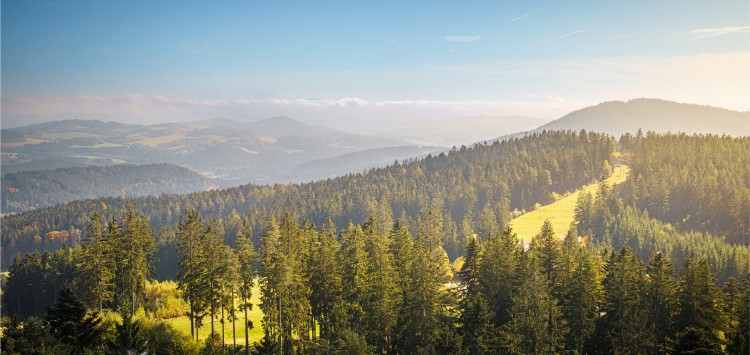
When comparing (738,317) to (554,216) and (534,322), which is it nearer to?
(534,322)

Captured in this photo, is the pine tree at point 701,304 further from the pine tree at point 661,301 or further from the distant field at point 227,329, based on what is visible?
the distant field at point 227,329

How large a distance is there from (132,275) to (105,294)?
3.89 meters

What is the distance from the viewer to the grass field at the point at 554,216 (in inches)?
5261

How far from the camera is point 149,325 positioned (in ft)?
157

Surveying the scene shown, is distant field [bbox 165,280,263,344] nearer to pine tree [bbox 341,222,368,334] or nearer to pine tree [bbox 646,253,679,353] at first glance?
pine tree [bbox 341,222,368,334]

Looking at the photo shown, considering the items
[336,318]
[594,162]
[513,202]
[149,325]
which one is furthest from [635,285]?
[594,162]

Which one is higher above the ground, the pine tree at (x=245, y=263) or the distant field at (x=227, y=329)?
the pine tree at (x=245, y=263)

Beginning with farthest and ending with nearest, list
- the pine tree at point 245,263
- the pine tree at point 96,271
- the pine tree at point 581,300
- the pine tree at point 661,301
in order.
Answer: the pine tree at point 96,271 → the pine tree at point 245,263 → the pine tree at point 661,301 → the pine tree at point 581,300

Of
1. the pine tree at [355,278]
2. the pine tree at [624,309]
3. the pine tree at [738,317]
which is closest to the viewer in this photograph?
the pine tree at [738,317]

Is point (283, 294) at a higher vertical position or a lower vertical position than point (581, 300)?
higher

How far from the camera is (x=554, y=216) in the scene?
479 ft

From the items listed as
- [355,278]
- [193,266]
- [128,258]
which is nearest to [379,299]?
[355,278]

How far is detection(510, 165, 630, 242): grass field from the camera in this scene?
13362cm

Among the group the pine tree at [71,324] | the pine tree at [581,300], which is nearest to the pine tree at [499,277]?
the pine tree at [581,300]
